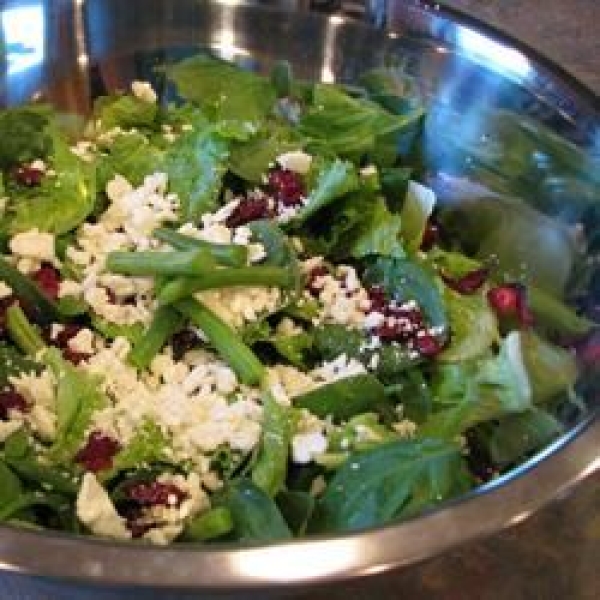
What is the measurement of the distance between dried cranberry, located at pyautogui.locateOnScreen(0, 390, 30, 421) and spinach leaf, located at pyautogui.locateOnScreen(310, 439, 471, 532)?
25 centimetres

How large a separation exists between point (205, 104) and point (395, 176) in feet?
0.75

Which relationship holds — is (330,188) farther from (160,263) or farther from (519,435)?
(519,435)

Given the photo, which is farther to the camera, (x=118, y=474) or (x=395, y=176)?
(x=395, y=176)

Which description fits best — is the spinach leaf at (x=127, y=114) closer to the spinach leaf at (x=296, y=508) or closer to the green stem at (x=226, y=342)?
the green stem at (x=226, y=342)

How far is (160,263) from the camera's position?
3.22 ft

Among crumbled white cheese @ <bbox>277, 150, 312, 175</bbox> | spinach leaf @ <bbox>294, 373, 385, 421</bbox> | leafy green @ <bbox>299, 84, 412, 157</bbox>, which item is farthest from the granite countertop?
spinach leaf @ <bbox>294, 373, 385, 421</bbox>

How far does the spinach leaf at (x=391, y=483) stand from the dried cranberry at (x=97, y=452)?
0.55 feet

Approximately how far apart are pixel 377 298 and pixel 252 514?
0.30 m

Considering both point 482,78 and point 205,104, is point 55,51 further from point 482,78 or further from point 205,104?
point 482,78

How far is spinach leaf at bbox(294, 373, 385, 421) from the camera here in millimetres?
950

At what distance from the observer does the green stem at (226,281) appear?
0.96m

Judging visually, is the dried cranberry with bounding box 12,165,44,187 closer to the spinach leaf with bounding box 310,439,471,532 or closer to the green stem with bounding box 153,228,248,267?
the green stem with bounding box 153,228,248,267

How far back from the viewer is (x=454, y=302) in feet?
3.47

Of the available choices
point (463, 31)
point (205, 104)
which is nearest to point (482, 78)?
point (463, 31)
